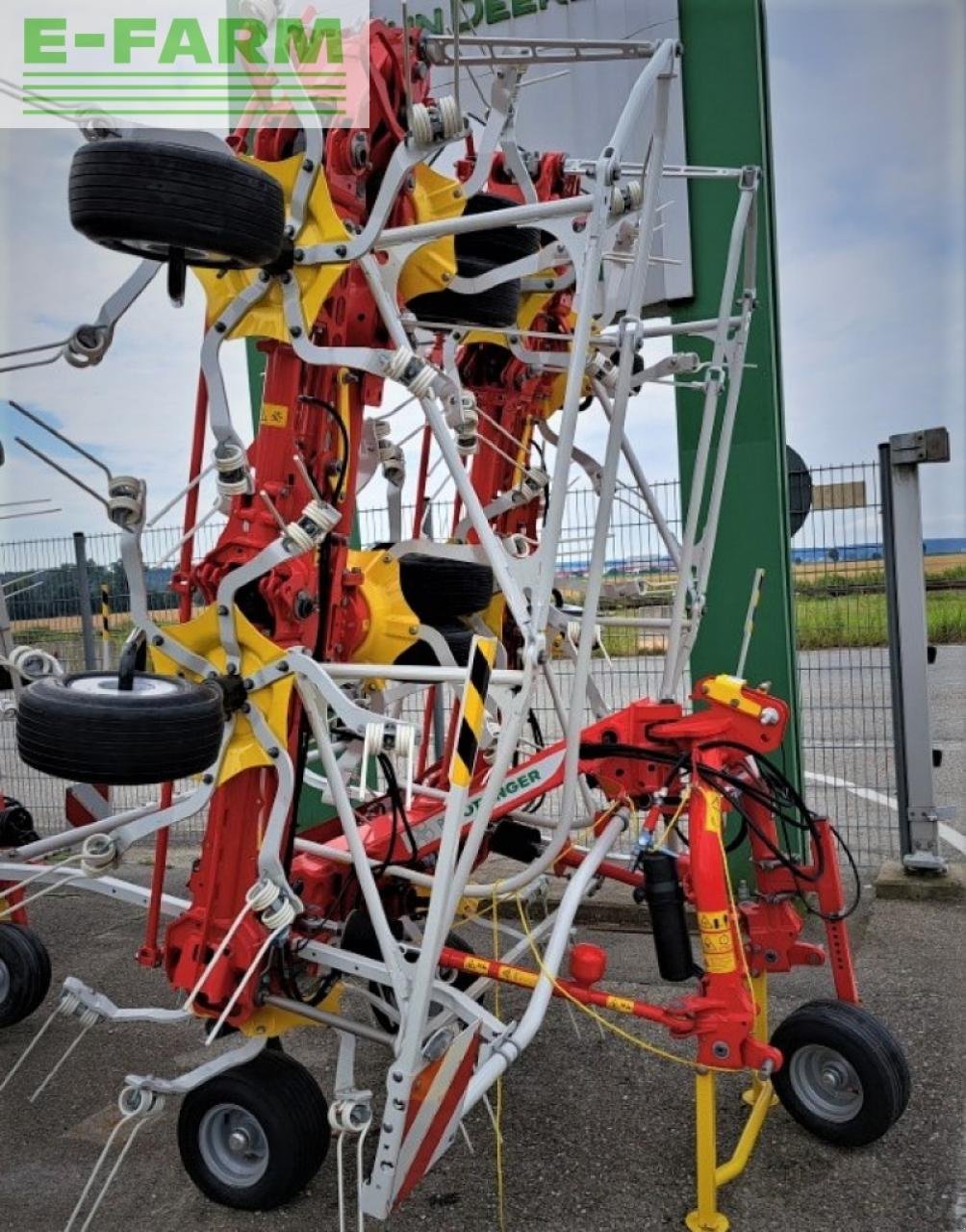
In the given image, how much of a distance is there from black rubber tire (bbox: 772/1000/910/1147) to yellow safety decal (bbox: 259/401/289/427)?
7.17 ft

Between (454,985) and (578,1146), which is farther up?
(454,985)

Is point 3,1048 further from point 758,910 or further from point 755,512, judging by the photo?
point 755,512

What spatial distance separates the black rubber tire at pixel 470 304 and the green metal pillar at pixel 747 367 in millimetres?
1735

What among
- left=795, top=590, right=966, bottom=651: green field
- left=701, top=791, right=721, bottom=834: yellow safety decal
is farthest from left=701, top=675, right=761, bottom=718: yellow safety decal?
left=795, top=590, right=966, bottom=651: green field

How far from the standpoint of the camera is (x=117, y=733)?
96.5 inches

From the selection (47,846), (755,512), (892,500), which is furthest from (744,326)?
(47,846)

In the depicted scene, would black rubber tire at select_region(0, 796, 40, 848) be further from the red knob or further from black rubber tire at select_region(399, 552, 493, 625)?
the red knob

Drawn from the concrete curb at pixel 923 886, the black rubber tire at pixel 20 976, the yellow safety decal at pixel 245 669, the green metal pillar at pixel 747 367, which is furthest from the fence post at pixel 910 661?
the black rubber tire at pixel 20 976

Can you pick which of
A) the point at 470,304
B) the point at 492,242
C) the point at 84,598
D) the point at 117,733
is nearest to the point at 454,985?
the point at 117,733

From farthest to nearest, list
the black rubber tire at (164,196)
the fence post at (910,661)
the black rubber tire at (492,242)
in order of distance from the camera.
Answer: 1. the fence post at (910,661)
2. the black rubber tire at (492,242)
3. the black rubber tire at (164,196)

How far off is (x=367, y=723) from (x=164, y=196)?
1279mm

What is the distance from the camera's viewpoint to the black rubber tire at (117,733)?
2.46m

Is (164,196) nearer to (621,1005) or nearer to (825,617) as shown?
(621,1005)

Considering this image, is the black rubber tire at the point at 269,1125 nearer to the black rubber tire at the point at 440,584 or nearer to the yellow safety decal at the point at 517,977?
the yellow safety decal at the point at 517,977
